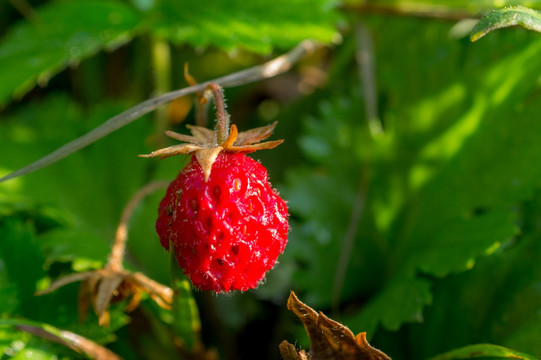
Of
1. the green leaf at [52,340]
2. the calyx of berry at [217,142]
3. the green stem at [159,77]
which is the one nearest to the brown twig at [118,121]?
the calyx of berry at [217,142]

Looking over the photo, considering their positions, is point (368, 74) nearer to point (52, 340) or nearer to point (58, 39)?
point (58, 39)

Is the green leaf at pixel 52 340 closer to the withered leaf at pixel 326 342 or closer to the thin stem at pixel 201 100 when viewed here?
the withered leaf at pixel 326 342

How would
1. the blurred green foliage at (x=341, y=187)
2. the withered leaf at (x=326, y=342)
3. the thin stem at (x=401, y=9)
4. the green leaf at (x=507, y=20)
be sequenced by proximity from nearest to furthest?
the green leaf at (x=507, y=20), the withered leaf at (x=326, y=342), the blurred green foliage at (x=341, y=187), the thin stem at (x=401, y=9)

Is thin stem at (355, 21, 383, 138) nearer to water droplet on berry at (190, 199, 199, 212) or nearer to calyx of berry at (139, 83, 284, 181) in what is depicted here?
calyx of berry at (139, 83, 284, 181)

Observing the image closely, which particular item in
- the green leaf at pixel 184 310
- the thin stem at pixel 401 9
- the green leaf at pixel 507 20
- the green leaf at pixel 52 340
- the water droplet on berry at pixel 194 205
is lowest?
the green leaf at pixel 52 340

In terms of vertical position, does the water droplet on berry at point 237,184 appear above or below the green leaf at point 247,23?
below

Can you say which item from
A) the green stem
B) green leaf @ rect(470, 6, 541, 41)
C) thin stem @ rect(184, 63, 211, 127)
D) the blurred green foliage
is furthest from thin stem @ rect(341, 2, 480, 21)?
green leaf @ rect(470, 6, 541, 41)

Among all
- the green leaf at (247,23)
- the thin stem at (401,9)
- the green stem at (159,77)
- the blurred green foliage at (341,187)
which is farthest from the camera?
the green stem at (159,77)

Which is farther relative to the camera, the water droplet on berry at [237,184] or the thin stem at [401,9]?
the thin stem at [401,9]
